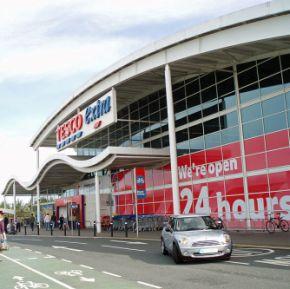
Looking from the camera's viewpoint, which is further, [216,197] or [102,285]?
[216,197]

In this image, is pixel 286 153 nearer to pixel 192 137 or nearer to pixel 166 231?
pixel 192 137

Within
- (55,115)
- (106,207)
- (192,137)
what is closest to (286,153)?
(192,137)

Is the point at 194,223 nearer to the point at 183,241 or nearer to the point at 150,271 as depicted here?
the point at 183,241

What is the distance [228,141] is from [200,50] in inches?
225

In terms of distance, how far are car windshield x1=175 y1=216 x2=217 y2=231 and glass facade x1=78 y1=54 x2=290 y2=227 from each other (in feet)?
32.5

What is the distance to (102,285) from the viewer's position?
404 inches

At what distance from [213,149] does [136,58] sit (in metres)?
7.30

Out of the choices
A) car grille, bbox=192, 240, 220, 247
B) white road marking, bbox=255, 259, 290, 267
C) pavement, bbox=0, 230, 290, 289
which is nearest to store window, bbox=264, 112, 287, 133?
pavement, bbox=0, 230, 290, 289

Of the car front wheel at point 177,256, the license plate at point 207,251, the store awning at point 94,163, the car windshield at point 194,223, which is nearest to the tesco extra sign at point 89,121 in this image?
the store awning at point 94,163

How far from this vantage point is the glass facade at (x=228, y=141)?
2484 cm

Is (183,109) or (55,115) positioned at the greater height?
(55,115)

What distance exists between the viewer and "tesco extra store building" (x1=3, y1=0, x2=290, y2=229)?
80.2 feet

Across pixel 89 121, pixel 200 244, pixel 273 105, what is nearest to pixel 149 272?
pixel 200 244

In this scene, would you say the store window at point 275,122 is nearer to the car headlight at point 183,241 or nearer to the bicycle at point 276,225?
the bicycle at point 276,225
